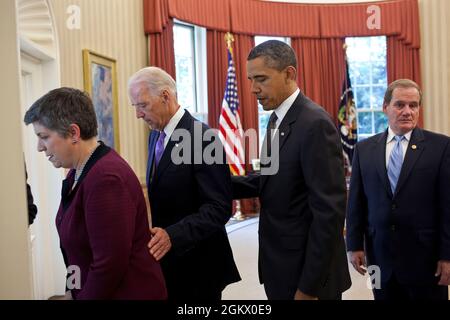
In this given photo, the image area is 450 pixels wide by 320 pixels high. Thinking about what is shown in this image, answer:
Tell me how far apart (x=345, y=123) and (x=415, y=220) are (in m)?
7.47

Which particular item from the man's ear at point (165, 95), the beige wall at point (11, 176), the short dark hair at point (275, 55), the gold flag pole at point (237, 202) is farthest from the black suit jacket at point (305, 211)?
the gold flag pole at point (237, 202)

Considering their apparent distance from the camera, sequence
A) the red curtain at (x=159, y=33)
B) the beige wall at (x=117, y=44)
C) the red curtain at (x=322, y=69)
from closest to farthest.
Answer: the beige wall at (x=117, y=44)
the red curtain at (x=159, y=33)
the red curtain at (x=322, y=69)

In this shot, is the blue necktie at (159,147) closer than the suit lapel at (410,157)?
Yes

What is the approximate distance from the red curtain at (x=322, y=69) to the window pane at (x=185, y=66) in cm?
221

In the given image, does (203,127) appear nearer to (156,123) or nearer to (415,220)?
(156,123)

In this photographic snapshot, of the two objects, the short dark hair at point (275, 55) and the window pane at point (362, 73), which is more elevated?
the window pane at point (362, 73)

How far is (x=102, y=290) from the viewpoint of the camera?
1562 millimetres

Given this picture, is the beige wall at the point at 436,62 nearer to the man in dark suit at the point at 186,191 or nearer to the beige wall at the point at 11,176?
the man in dark suit at the point at 186,191

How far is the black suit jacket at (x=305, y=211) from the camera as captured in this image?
5.91 feet

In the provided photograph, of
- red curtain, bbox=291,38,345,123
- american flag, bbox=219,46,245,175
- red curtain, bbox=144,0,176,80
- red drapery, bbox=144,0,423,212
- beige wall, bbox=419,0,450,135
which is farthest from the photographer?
red curtain, bbox=291,38,345,123

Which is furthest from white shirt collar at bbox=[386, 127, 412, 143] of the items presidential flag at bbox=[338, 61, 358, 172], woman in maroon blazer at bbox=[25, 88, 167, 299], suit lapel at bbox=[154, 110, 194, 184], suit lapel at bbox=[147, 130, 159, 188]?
presidential flag at bbox=[338, 61, 358, 172]

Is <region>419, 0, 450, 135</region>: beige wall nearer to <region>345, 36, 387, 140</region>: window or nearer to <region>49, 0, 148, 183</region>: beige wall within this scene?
<region>345, 36, 387, 140</region>: window

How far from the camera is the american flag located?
8.61 meters

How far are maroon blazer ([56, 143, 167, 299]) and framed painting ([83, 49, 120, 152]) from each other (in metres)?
3.80
